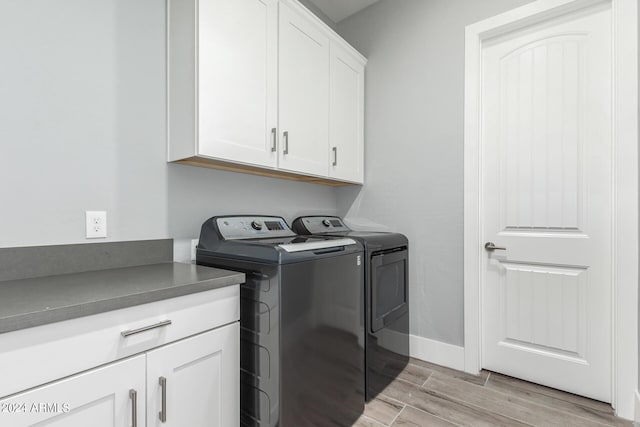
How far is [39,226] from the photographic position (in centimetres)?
121

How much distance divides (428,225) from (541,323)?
0.91m

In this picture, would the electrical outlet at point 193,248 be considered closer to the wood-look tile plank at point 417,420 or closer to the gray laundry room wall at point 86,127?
the gray laundry room wall at point 86,127

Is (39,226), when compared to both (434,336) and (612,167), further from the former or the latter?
(612,167)

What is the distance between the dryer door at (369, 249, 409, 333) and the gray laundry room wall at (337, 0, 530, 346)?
0.52ft

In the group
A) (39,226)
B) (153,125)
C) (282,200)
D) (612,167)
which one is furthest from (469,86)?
(39,226)

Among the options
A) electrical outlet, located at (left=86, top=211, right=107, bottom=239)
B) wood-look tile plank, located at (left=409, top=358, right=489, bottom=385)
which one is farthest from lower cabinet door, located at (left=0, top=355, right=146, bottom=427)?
wood-look tile plank, located at (left=409, top=358, right=489, bottom=385)

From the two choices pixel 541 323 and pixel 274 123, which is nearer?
pixel 274 123

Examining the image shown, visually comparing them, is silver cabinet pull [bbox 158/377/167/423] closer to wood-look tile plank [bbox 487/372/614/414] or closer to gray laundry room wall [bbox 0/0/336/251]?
gray laundry room wall [bbox 0/0/336/251]

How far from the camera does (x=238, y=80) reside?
5.15 ft

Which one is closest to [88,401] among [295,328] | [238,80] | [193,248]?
[295,328]

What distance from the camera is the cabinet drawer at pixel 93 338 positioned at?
2.38ft

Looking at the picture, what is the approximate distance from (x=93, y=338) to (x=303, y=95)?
5.42 ft

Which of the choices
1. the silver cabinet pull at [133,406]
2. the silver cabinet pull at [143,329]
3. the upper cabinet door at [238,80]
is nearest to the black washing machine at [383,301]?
the upper cabinet door at [238,80]

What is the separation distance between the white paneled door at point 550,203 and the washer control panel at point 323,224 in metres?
1.06
